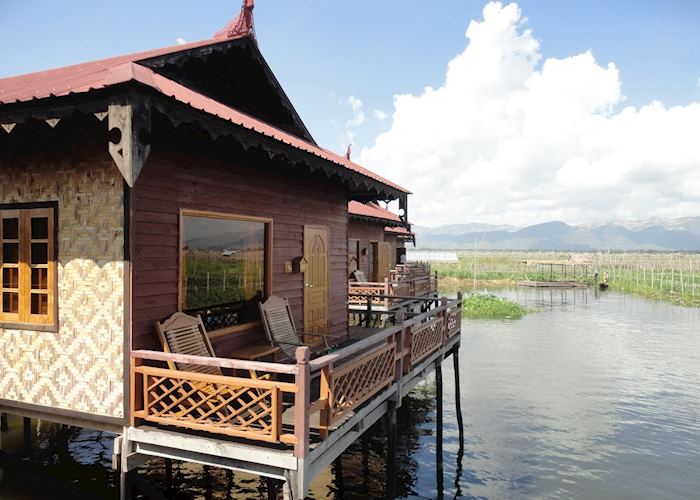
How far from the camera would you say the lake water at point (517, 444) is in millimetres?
9242

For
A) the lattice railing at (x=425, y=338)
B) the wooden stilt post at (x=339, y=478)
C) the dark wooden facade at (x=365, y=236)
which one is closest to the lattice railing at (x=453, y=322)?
the lattice railing at (x=425, y=338)

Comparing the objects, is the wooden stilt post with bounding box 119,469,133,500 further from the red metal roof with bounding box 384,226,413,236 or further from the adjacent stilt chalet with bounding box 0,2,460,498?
the red metal roof with bounding box 384,226,413,236

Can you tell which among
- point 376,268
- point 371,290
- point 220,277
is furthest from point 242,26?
point 376,268

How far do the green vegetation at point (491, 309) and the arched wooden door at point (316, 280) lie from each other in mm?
21608

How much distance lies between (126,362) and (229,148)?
3.40 meters

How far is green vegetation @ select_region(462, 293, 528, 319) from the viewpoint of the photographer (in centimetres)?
3103

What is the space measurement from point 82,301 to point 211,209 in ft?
6.86

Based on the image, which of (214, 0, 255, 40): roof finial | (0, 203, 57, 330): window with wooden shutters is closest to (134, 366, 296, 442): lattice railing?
(0, 203, 57, 330): window with wooden shutters

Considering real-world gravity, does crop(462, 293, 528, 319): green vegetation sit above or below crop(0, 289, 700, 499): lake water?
above

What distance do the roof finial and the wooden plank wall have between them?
247 cm

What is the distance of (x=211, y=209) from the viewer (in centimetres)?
698

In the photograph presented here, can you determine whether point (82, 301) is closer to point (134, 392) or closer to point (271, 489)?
point (134, 392)

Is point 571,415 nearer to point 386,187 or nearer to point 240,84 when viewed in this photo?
point 386,187

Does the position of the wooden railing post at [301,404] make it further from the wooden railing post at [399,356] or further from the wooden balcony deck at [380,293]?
the wooden balcony deck at [380,293]
